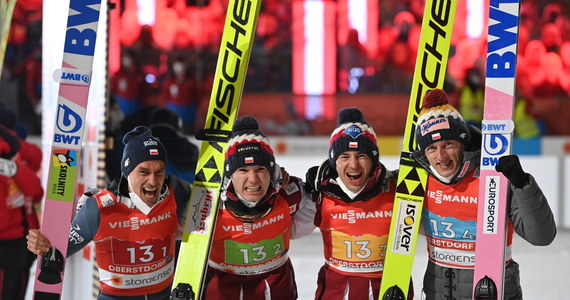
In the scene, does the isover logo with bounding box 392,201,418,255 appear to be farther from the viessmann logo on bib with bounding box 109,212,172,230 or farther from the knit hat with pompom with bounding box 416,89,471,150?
the viessmann logo on bib with bounding box 109,212,172,230

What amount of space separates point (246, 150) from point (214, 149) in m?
0.23

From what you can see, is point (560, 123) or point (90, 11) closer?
point (90, 11)

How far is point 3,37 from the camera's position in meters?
4.16

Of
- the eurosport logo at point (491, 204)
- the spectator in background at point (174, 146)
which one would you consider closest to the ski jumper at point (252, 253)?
the eurosport logo at point (491, 204)

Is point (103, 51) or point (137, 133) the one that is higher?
point (103, 51)

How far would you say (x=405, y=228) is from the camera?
3137 mm

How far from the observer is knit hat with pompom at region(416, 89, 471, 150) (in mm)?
3039

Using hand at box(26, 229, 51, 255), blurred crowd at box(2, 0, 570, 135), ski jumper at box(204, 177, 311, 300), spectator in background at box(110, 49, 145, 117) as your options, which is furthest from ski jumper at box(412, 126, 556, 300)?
spectator in background at box(110, 49, 145, 117)

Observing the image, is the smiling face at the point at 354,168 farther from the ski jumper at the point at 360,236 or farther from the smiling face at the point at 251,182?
the smiling face at the point at 251,182

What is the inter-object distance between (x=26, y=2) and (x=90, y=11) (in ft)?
28.8

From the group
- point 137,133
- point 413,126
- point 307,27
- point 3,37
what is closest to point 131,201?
point 137,133

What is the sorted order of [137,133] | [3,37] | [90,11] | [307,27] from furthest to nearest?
[307,27] → [3,37] → [137,133] → [90,11]

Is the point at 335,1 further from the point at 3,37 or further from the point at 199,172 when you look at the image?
the point at 199,172

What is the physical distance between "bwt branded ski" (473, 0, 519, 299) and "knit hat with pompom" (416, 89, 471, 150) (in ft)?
0.56
